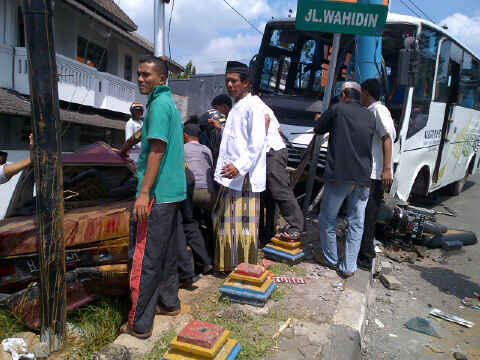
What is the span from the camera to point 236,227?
3674 mm

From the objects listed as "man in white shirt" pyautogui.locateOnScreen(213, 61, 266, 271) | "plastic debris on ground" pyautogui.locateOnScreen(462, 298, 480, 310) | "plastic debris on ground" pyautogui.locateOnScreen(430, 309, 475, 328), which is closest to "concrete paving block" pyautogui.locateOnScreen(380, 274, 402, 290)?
"plastic debris on ground" pyautogui.locateOnScreen(430, 309, 475, 328)

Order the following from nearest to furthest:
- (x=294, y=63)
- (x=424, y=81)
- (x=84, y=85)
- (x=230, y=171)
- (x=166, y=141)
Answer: (x=166, y=141), (x=230, y=171), (x=424, y=81), (x=294, y=63), (x=84, y=85)

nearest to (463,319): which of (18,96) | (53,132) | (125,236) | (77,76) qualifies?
(125,236)

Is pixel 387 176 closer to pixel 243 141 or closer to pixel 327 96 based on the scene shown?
pixel 327 96

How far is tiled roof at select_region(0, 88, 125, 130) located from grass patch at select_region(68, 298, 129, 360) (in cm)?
780

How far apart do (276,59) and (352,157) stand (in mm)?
3810

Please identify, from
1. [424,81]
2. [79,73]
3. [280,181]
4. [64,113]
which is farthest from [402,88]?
[79,73]

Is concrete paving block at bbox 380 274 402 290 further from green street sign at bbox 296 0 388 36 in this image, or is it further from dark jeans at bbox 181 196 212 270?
green street sign at bbox 296 0 388 36

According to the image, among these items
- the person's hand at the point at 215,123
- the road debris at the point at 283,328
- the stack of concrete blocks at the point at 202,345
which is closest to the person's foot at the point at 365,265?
the road debris at the point at 283,328

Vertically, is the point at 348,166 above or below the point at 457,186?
above

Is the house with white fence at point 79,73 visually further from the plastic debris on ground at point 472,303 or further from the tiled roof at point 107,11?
the plastic debris on ground at point 472,303

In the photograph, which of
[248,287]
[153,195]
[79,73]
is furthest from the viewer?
[79,73]

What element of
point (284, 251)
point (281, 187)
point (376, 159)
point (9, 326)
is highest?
point (376, 159)

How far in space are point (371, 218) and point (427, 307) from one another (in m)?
1.05
